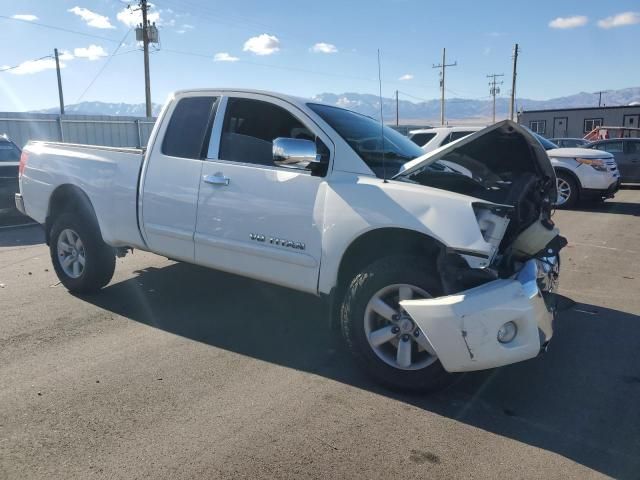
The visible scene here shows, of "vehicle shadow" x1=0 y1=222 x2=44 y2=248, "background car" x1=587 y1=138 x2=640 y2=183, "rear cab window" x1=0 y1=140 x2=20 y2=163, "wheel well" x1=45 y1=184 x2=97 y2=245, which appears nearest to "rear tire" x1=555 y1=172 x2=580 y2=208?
"background car" x1=587 y1=138 x2=640 y2=183

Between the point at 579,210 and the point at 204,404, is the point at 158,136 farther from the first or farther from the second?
the point at 579,210

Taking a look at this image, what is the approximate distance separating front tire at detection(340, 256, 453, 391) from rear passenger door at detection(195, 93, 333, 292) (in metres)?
0.44

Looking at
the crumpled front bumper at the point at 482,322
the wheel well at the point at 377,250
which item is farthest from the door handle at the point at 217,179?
the crumpled front bumper at the point at 482,322

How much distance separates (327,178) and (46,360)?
2.39 metres

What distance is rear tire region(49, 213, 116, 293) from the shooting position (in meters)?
5.14

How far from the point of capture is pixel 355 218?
358cm

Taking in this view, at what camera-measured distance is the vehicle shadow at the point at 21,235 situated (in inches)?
330

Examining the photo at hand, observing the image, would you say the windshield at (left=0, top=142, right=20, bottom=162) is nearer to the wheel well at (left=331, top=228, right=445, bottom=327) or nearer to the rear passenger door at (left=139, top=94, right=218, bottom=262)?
the rear passenger door at (left=139, top=94, right=218, bottom=262)

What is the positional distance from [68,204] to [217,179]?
203 cm

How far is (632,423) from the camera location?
3.16 m

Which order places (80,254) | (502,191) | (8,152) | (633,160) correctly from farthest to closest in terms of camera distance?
(633,160) → (8,152) → (80,254) → (502,191)

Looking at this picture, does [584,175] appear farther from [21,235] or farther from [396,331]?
[21,235]

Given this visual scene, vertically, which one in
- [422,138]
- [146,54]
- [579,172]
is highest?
[146,54]

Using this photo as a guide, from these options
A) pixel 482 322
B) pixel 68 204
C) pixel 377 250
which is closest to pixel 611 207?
pixel 377 250
